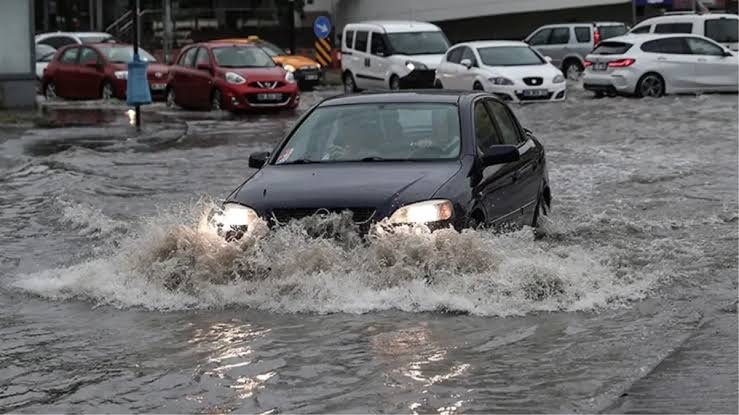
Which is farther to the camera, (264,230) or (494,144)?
(494,144)

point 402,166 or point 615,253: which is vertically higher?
point 402,166

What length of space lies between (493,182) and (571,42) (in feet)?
97.1

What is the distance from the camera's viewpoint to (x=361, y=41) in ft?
113

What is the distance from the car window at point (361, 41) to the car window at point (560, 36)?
749 centimetres

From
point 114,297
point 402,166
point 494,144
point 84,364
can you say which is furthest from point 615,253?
point 84,364

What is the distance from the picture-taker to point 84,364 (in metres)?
7.70

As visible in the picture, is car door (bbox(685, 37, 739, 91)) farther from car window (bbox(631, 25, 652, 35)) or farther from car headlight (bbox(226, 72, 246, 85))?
car headlight (bbox(226, 72, 246, 85))

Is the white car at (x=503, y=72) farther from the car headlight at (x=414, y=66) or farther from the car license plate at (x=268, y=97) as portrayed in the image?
the car license plate at (x=268, y=97)

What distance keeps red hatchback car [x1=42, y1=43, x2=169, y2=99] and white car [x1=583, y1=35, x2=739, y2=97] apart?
10.9 metres

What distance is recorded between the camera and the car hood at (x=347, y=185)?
9.17 metres

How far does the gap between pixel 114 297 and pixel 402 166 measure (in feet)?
7.45

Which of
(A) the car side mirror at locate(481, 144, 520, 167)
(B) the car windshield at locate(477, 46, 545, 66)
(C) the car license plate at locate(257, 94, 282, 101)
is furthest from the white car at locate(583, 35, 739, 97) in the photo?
(A) the car side mirror at locate(481, 144, 520, 167)

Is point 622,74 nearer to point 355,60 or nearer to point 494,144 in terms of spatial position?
point 355,60

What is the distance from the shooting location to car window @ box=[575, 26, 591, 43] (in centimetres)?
3884
